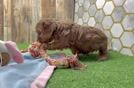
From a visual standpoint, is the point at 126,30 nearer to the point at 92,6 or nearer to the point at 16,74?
the point at 92,6

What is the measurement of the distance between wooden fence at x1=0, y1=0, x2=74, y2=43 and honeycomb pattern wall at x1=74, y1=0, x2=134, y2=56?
8.6 inches

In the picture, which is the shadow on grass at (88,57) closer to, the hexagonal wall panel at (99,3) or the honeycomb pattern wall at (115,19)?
the honeycomb pattern wall at (115,19)

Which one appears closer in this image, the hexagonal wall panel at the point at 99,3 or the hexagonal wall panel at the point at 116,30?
the hexagonal wall panel at the point at 116,30

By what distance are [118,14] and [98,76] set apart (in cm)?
87

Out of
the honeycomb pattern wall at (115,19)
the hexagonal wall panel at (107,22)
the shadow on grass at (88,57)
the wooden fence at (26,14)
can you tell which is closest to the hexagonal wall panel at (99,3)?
the honeycomb pattern wall at (115,19)

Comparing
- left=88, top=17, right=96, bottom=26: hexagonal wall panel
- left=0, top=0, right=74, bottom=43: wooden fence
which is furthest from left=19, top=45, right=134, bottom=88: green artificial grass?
left=0, top=0, right=74, bottom=43: wooden fence

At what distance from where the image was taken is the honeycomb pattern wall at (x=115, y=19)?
6.42 ft

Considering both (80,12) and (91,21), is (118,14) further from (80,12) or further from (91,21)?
(80,12)

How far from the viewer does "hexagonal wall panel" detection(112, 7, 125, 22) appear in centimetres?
203

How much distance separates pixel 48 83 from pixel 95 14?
4.20 feet

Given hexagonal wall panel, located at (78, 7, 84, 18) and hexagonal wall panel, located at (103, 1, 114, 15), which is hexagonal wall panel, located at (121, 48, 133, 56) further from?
hexagonal wall panel, located at (78, 7, 84, 18)

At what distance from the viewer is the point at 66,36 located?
67.9 inches

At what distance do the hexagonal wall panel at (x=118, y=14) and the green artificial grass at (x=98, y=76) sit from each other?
16.5 inches

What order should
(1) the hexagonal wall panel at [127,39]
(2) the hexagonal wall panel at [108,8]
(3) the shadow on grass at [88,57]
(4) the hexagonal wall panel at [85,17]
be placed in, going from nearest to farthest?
(3) the shadow on grass at [88,57], (1) the hexagonal wall panel at [127,39], (2) the hexagonal wall panel at [108,8], (4) the hexagonal wall panel at [85,17]
